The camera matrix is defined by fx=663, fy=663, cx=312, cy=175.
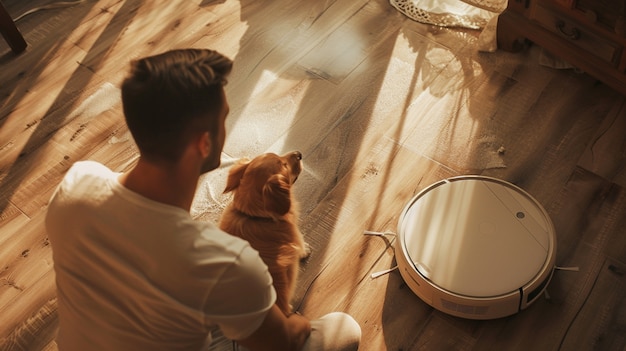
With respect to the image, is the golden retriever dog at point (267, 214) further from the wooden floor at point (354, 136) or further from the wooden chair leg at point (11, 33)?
the wooden chair leg at point (11, 33)

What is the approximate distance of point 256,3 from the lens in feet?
9.17

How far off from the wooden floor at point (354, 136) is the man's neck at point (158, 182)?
31.5 inches

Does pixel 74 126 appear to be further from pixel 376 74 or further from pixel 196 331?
pixel 196 331

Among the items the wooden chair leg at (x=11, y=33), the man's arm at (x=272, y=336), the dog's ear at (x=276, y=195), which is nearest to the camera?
the man's arm at (x=272, y=336)

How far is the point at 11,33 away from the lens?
8.70ft

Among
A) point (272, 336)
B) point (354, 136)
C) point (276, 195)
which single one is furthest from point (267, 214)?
point (354, 136)

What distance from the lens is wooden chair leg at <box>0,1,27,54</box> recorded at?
8.52 ft

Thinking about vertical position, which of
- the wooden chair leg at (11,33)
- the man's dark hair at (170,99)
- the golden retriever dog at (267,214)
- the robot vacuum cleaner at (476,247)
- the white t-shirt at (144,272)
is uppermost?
the man's dark hair at (170,99)

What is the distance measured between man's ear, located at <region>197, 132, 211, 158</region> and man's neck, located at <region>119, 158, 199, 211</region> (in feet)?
0.16


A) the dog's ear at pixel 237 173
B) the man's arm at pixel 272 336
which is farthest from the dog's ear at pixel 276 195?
the man's arm at pixel 272 336

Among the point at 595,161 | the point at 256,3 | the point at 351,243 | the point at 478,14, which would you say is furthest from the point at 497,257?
the point at 256,3

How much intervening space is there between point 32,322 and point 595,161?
→ 180 centimetres

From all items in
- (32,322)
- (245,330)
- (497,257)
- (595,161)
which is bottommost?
(595,161)

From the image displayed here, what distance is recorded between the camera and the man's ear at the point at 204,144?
3.97 ft
